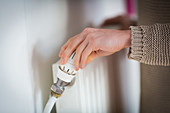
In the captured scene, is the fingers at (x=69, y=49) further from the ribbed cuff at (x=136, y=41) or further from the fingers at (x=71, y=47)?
the ribbed cuff at (x=136, y=41)

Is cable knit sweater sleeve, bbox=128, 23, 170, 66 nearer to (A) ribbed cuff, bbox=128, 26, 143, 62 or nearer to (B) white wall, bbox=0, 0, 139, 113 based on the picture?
(A) ribbed cuff, bbox=128, 26, 143, 62

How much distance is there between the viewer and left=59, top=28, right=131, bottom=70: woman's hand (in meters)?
0.46

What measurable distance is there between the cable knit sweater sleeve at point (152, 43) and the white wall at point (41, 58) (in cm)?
17

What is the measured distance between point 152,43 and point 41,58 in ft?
0.86

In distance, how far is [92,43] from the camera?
46 centimetres

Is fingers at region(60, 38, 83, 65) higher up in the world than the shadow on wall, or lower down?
higher up

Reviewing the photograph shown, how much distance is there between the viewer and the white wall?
1.50 feet

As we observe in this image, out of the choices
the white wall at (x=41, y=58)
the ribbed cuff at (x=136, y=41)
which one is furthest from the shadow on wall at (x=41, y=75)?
the ribbed cuff at (x=136, y=41)

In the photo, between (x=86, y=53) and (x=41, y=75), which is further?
(x=41, y=75)

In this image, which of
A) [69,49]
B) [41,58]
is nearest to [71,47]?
[69,49]

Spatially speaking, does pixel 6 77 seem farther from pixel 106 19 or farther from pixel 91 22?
pixel 106 19

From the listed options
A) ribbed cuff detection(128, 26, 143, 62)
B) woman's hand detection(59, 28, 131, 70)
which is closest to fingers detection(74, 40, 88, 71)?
woman's hand detection(59, 28, 131, 70)

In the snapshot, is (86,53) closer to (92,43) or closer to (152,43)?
(92,43)

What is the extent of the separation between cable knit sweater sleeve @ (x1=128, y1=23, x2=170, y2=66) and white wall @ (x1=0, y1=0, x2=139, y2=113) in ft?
0.55
